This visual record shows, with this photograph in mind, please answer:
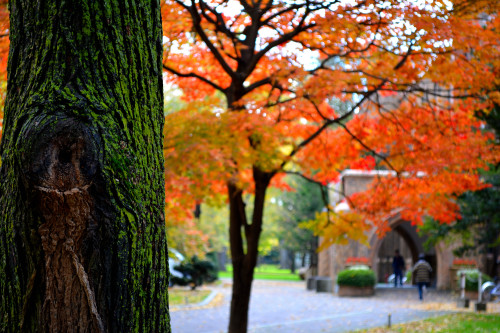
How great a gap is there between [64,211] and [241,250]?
769 cm

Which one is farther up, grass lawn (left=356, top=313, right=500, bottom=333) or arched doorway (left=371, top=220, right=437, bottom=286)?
arched doorway (left=371, top=220, right=437, bottom=286)

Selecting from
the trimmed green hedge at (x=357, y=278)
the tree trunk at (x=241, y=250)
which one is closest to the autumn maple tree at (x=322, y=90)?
the tree trunk at (x=241, y=250)

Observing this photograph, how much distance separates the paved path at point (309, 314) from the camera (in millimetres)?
12961

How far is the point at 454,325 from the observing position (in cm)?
1184

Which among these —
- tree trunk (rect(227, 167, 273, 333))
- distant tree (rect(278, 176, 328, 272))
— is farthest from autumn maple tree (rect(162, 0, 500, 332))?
distant tree (rect(278, 176, 328, 272))

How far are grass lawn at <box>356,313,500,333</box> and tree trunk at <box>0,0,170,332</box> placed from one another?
30.7 feet

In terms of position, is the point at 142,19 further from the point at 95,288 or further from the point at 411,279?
the point at 411,279

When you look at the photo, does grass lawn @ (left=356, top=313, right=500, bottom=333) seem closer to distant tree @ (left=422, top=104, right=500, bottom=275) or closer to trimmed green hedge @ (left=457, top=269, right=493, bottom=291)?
distant tree @ (left=422, top=104, right=500, bottom=275)

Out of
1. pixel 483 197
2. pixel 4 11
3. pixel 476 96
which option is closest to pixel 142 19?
pixel 4 11

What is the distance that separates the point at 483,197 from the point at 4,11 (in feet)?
44.2

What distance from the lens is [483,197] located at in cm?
1576

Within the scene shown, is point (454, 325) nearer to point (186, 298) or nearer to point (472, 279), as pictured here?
point (472, 279)

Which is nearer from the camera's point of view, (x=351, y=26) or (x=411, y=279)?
(x=351, y=26)

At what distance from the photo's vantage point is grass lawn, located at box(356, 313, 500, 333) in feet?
35.8
